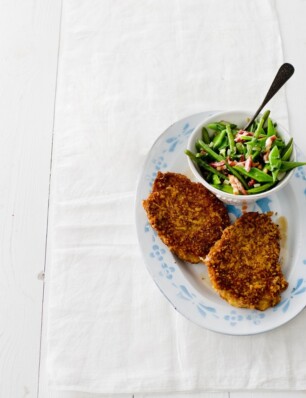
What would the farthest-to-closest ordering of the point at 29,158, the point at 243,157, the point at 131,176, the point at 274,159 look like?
the point at 29,158 → the point at 131,176 → the point at 243,157 → the point at 274,159

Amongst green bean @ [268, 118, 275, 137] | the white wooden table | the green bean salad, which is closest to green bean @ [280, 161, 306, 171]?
the green bean salad

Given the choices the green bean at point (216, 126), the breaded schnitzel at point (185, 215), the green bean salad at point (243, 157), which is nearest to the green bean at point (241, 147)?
the green bean salad at point (243, 157)

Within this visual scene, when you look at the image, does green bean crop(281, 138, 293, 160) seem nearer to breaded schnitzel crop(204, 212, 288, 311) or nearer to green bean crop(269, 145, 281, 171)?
A: green bean crop(269, 145, 281, 171)

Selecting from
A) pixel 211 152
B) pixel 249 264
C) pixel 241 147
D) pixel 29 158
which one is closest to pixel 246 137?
pixel 241 147

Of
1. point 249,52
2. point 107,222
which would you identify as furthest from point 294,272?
point 249,52

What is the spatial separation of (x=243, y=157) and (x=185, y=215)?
0.36m

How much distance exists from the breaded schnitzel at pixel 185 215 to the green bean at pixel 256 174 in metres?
0.18

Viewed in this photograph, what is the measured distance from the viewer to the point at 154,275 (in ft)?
5.95

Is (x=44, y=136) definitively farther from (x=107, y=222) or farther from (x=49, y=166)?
(x=107, y=222)

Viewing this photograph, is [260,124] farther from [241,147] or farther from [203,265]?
[203,265]

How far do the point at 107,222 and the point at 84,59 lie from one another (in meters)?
1.01

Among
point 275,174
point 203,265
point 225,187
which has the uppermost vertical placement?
point 275,174

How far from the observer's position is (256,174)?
72.0 inches

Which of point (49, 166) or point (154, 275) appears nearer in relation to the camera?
point (154, 275)
